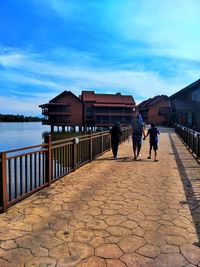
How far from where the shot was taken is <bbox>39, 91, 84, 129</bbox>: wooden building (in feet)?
169

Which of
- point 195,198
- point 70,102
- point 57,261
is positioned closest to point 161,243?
point 57,261

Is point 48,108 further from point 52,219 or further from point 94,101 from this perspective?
point 52,219

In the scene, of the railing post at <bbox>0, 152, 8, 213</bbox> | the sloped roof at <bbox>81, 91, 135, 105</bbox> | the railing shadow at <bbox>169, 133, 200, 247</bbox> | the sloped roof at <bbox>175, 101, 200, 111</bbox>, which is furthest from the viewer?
the sloped roof at <bbox>81, 91, 135, 105</bbox>

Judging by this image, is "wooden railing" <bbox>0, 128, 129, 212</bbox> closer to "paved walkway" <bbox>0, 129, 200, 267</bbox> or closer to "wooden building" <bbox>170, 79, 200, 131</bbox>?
"paved walkway" <bbox>0, 129, 200, 267</bbox>

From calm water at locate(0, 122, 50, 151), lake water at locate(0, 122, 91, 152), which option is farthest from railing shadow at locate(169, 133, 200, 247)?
calm water at locate(0, 122, 50, 151)

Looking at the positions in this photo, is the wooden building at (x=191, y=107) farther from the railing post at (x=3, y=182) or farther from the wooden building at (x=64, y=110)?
the railing post at (x=3, y=182)

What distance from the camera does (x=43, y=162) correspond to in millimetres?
5652

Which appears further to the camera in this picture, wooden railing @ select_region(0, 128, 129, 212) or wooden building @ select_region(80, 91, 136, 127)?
wooden building @ select_region(80, 91, 136, 127)

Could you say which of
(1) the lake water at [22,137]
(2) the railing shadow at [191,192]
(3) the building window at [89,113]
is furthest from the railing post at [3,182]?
(3) the building window at [89,113]

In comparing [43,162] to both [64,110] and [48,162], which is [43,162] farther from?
[64,110]

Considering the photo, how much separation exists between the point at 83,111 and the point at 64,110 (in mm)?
4379

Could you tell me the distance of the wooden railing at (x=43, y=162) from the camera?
4.15m

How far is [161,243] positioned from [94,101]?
164 feet

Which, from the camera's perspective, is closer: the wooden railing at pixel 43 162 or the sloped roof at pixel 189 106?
the wooden railing at pixel 43 162
